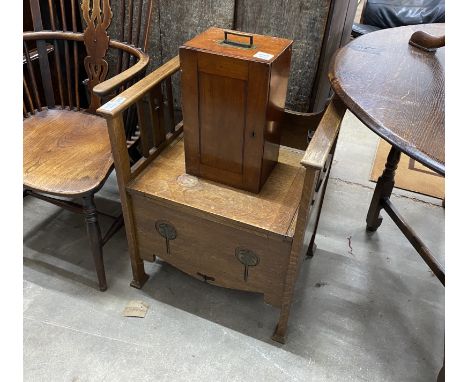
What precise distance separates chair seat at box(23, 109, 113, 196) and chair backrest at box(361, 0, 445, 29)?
284 cm

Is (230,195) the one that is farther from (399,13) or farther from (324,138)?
(399,13)

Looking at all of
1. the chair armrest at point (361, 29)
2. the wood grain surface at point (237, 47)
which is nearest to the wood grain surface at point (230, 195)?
the wood grain surface at point (237, 47)

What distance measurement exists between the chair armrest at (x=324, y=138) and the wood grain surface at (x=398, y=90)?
8 cm

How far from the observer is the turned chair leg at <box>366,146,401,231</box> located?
1.72 meters

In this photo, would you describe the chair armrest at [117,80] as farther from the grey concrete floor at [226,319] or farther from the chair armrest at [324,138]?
the grey concrete floor at [226,319]

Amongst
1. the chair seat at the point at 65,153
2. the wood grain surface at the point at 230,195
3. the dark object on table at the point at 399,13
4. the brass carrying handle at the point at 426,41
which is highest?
the brass carrying handle at the point at 426,41

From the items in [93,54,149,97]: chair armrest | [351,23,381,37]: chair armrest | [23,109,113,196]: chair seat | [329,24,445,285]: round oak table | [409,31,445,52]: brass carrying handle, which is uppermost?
[409,31,445,52]: brass carrying handle

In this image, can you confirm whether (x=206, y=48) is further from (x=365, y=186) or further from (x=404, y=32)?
(x=365, y=186)

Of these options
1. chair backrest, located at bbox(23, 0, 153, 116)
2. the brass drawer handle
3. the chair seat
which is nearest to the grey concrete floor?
the brass drawer handle

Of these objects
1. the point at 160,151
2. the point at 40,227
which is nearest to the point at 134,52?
the point at 160,151

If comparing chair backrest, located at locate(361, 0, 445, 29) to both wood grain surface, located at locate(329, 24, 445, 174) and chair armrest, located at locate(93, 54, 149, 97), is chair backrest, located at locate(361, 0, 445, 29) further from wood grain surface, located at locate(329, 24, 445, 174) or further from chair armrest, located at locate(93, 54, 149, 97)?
chair armrest, located at locate(93, 54, 149, 97)

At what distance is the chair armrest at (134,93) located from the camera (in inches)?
43.7

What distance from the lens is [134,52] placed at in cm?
147

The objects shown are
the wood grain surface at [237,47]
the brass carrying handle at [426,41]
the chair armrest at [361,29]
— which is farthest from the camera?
the chair armrest at [361,29]
